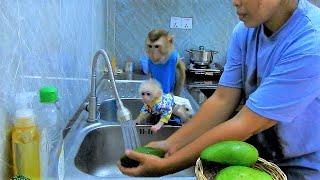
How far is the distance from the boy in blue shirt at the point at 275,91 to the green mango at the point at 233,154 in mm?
168

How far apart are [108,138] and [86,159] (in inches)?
6.7

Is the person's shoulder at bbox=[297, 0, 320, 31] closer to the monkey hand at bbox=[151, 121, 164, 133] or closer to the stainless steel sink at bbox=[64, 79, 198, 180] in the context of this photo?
the stainless steel sink at bbox=[64, 79, 198, 180]

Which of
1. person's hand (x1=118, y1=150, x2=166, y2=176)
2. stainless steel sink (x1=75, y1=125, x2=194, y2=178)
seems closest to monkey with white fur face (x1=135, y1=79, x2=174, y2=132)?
stainless steel sink (x1=75, y1=125, x2=194, y2=178)

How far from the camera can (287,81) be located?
776mm

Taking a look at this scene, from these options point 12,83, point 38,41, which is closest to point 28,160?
point 12,83

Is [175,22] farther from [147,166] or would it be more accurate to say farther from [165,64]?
[147,166]

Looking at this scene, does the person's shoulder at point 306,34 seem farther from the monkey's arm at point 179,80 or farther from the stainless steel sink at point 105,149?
the monkey's arm at point 179,80

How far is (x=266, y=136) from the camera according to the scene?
0.93 m

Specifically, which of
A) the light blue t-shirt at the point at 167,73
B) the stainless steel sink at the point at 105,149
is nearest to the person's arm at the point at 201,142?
the stainless steel sink at the point at 105,149

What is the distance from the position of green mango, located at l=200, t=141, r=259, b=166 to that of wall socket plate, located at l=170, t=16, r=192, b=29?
2233 mm

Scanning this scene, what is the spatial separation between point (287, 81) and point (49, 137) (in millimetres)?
548

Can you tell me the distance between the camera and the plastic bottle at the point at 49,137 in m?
0.70

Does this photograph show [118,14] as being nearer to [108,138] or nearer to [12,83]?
[108,138]

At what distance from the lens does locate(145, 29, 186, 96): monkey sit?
2051mm
